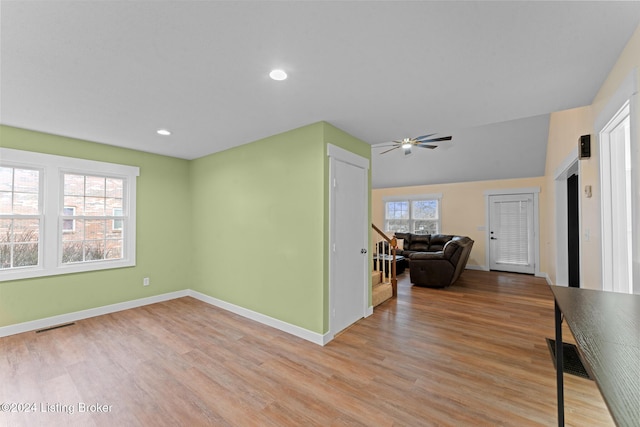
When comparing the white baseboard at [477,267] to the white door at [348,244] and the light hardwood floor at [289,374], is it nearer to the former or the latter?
the light hardwood floor at [289,374]

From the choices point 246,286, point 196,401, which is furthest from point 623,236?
point 246,286

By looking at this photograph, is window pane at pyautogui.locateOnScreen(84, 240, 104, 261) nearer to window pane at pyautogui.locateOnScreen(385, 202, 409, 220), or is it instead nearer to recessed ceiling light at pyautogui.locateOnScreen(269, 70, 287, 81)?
→ recessed ceiling light at pyautogui.locateOnScreen(269, 70, 287, 81)

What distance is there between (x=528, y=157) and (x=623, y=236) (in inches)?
186

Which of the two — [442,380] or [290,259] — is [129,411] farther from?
[442,380]

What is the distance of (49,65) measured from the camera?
187 centimetres

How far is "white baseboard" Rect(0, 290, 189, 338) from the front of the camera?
10.0 ft

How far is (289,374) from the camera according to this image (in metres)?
2.29

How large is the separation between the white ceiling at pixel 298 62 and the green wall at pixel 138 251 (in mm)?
389

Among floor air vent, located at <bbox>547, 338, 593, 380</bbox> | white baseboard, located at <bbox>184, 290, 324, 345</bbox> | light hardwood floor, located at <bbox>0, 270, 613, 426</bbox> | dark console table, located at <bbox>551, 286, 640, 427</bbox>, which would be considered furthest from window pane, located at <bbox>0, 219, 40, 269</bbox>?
floor air vent, located at <bbox>547, 338, 593, 380</bbox>

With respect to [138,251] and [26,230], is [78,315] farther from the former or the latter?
[26,230]

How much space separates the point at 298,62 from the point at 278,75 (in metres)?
0.22

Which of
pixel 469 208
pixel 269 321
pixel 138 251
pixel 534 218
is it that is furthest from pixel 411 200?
pixel 138 251

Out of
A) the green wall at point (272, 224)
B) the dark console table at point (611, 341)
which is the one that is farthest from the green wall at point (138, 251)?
the dark console table at point (611, 341)

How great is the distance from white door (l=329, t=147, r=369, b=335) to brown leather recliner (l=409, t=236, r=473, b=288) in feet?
6.65
